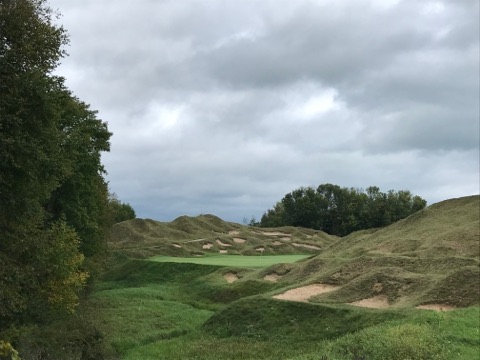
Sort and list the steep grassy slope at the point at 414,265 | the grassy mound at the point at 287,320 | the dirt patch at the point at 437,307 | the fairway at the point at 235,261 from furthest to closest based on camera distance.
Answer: the fairway at the point at 235,261 < the steep grassy slope at the point at 414,265 < the dirt patch at the point at 437,307 < the grassy mound at the point at 287,320

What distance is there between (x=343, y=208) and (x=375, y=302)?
71.8m

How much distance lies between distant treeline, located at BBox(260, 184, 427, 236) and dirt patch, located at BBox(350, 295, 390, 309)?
63.8 meters

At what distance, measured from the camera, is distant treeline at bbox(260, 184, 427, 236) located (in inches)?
3516

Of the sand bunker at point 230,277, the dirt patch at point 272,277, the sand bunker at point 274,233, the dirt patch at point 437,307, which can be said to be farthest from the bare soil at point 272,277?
the sand bunker at point 274,233

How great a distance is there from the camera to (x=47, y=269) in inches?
Answer: 762

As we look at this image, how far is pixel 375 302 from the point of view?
25.5 metres

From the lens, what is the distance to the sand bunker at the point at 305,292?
92.3 ft

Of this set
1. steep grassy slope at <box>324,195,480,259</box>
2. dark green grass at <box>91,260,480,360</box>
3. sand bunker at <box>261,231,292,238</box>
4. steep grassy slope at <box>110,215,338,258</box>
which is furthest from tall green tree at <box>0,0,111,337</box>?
sand bunker at <box>261,231,292,238</box>

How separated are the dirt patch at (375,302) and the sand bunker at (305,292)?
2.86 meters

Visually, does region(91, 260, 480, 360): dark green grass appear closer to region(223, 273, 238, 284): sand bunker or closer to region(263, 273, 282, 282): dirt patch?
region(263, 273, 282, 282): dirt patch

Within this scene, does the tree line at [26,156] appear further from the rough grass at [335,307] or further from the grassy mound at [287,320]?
the grassy mound at [287,320]

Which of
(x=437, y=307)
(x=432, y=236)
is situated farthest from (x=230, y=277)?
(x=437, y=307)

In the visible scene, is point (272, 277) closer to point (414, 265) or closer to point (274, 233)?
point (414, 265)

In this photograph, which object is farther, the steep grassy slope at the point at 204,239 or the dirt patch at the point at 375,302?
the steep grassy slope at the point at 204,239
